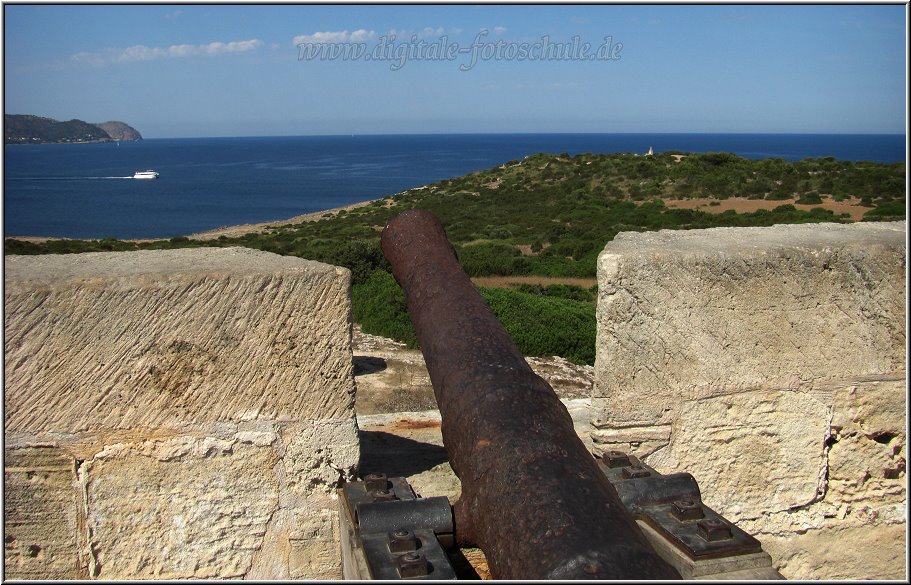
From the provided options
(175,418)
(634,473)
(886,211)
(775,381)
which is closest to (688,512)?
(634,473)

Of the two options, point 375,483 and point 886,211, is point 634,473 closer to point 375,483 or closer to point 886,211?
point 375,483

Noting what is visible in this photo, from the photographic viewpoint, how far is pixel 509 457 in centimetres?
208

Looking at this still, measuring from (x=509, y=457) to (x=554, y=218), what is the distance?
28.0m

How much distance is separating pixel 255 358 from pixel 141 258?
2.26 ft

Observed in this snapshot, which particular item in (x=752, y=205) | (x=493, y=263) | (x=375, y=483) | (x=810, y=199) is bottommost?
(x=493, y=263)

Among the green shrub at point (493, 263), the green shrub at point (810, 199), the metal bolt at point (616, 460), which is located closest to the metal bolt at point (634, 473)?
the metal bolt at point (616, 460)

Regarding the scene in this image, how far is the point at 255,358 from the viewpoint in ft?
9.19

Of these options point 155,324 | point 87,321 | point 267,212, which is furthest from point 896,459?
point 267,212

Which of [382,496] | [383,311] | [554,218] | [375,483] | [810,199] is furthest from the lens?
[554,218]

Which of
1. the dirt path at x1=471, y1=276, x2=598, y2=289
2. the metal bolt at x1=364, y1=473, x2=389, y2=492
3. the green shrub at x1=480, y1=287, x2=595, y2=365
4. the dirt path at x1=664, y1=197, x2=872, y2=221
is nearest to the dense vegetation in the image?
the green shrub at x1=480, y1=287, x2=595, y2=365

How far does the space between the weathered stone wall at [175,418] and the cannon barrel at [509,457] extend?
0.41 m

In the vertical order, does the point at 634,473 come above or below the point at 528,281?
above

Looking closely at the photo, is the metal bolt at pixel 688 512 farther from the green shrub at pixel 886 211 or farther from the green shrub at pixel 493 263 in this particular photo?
the green shrub at pixel 886 211

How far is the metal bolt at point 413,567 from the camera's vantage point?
80.0 inches
